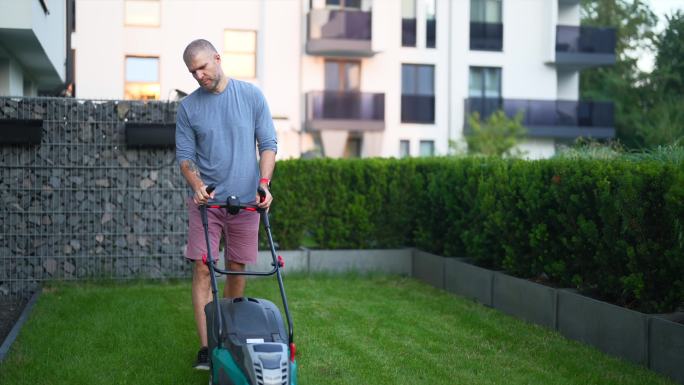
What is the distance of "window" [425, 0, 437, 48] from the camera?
100 ft

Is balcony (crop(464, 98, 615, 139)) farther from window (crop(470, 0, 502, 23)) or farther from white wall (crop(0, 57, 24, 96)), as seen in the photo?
white wall (crop(0, 57, 24, 96))

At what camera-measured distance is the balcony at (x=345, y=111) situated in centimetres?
2867

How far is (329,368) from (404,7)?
1000 inches

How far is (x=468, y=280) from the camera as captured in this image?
939 centimetres

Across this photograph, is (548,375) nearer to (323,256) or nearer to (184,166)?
(184,166)

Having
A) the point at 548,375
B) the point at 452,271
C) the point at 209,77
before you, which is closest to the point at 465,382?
the point at 548,375

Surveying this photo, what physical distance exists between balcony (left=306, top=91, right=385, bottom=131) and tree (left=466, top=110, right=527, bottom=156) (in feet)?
9.49

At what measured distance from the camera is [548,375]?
5965 millimetres

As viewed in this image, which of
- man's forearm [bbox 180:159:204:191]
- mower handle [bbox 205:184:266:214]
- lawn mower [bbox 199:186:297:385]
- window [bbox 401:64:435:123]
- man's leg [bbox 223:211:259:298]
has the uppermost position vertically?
window [bbox 401:64:435:123]

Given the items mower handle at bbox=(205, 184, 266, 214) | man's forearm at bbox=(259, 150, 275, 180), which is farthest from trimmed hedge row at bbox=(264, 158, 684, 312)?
mower handle at bbox=(205, 184, 266, 214)

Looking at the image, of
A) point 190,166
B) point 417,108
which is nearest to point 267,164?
point 190,166

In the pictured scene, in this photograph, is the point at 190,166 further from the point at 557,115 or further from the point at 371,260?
the point at 557,115

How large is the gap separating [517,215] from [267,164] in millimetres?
3511

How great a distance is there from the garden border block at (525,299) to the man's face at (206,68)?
3.36 metres
